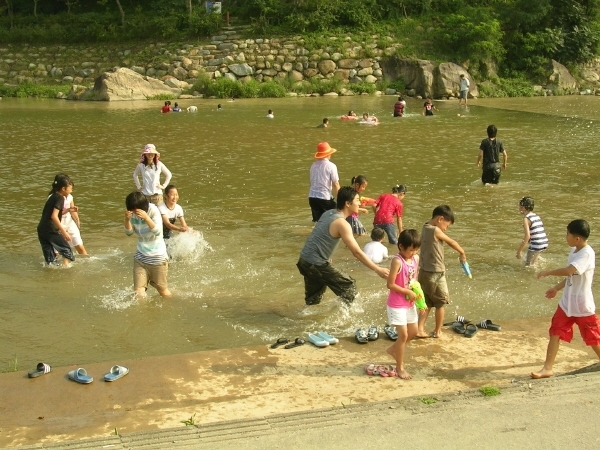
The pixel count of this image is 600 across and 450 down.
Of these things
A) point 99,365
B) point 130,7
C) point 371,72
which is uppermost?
point 130,7

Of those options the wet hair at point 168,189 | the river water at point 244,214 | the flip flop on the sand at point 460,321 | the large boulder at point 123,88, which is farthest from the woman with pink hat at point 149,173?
the large boulder at point 123,88

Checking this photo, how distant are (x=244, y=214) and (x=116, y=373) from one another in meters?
6.61

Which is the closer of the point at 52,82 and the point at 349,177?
the point at 349,177

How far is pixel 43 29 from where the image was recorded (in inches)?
1634

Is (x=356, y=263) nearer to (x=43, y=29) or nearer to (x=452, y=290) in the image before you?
(x=452, y=290)

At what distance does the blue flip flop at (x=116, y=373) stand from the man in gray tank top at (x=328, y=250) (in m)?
2.28

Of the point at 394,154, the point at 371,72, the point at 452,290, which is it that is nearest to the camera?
the point at 452,290

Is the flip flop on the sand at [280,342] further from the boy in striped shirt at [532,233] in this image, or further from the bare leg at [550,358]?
the boy in striped shirt at [532,233]

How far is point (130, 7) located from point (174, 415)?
145ft

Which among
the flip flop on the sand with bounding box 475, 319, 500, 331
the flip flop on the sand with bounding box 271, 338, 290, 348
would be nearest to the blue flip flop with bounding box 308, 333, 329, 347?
the flip flop on the sand with bounding box 271, 338, 290, 348

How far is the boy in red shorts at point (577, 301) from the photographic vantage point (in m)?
5.95

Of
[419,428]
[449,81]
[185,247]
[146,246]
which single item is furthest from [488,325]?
[449,81]

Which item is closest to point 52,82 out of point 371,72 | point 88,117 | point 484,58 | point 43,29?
point 43,29

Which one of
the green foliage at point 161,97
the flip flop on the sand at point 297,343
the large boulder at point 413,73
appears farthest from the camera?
the large boulder at point 413,73
